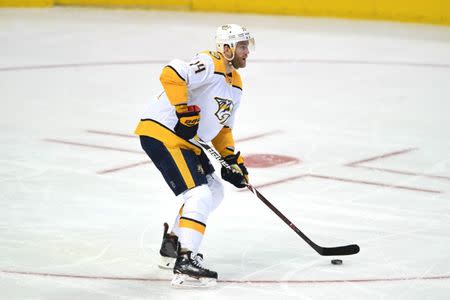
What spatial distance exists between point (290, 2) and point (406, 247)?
11.1 meters

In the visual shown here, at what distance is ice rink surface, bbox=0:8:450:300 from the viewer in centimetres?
589

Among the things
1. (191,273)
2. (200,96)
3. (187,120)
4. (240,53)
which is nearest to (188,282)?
(191,273)

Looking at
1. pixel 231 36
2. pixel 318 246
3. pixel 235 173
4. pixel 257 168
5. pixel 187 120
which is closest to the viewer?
pixel 187 120

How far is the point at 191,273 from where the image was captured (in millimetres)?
5605

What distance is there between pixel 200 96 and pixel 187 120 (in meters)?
0.26

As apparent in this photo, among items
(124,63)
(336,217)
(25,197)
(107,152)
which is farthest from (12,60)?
(336,217)

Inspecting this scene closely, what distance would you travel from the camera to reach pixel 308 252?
20.8 feet

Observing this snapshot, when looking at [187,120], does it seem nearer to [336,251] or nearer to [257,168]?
[336,251]

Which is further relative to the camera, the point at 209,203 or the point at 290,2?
the point at 290,2

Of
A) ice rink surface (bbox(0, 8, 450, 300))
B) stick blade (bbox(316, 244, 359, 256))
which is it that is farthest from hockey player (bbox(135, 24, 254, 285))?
stick blade (bbox(316, 244, 359, 256))

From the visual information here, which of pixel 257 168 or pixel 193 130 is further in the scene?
pixel 257 168

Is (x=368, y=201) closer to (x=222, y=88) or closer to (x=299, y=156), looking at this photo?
(x=299, y=156)

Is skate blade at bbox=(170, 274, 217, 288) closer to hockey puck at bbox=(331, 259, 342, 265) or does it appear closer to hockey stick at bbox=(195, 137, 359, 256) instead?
hockey stick at bbox=(195, 137, 359, 256)

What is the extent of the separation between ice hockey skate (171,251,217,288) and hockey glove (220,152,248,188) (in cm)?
52
